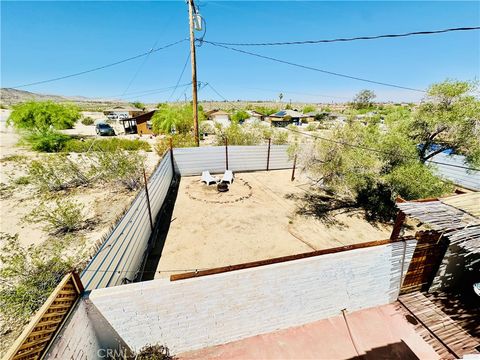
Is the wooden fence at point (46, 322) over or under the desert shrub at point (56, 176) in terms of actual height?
over

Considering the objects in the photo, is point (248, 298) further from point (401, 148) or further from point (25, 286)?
point (401, 148)

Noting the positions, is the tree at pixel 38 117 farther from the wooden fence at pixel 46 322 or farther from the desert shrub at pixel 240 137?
the wooden fence at pixel 46 322

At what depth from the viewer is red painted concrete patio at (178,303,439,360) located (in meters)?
3.56

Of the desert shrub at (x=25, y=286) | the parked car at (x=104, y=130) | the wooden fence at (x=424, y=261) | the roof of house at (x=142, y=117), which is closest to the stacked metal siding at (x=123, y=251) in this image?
the desert shrub at (x=25, y=286)

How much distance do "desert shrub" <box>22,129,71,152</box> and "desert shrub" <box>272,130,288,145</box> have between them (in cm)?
1618

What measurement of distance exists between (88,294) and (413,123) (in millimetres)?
9661

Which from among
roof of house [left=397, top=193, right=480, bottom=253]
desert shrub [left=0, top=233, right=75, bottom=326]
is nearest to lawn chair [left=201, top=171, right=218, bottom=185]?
desert shrub [left=0, top=233, right=75, bottom=326]

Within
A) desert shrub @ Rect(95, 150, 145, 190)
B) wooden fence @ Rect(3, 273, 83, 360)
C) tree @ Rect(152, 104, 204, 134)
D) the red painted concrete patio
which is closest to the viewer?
wooden fence @ Rect(3, 273, 83, 360)

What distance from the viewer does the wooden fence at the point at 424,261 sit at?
430 centimetres

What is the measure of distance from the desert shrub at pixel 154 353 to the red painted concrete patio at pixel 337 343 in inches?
10.7

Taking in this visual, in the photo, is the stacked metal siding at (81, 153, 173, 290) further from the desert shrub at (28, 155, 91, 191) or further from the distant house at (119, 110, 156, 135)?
the distant house at (119, 110, 156, 135)

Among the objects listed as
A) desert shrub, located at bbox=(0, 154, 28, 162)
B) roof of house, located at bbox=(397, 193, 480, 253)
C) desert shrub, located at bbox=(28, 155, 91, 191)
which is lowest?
desert shrub, located at bbox=(0, 154, 28, 162)

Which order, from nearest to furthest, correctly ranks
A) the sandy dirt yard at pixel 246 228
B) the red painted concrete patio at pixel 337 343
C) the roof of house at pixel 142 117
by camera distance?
the red painted concrete patio at pixel 337 343
the sandy dirt yard at pixel 246 228
the roof of house at pixel 142 117

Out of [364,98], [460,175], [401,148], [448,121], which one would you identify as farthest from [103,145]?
[364,98]
